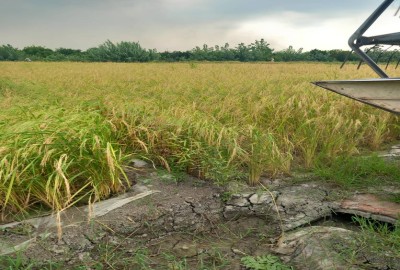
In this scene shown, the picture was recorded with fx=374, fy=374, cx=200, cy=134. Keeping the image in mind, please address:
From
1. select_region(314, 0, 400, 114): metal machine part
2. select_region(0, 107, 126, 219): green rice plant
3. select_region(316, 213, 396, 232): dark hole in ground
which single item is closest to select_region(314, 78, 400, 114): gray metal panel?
select_region(314, 0, 400, 114): metal machine part

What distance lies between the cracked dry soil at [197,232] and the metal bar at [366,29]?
3.25 feet

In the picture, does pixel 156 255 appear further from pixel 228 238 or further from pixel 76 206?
pixel 76 206

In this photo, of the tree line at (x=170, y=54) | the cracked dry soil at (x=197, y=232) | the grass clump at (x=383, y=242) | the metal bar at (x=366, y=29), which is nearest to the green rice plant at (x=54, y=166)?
the cracked dry soil at (x=197, y=232)

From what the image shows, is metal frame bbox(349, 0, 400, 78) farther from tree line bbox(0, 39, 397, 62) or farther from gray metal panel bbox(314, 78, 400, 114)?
tree line bbox(0, 39, 397, 62)

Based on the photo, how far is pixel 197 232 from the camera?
220 centimetres

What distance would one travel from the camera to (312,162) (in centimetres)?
315

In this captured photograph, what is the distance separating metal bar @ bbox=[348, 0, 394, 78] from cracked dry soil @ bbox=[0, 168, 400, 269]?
3.25ft

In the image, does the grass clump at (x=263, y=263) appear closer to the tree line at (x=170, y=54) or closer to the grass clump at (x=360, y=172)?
the grass clump at (x=360, y=172)

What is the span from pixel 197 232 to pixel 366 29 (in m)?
1.93

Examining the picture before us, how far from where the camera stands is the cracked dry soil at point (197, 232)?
6.05 ft

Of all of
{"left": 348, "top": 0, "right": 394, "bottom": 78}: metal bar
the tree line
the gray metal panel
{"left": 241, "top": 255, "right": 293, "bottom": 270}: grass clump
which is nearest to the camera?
{"left": 241, "top": 255, "right": 293, "bottom": 270}: grass clump

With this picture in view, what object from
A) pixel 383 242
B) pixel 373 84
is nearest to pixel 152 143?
pixel 373 84

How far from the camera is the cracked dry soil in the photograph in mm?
1843

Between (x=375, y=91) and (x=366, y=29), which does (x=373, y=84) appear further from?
(x=366, y=29)
